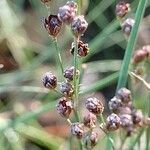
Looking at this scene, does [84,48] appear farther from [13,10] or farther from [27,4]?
[27,4]

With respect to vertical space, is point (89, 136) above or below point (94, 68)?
above

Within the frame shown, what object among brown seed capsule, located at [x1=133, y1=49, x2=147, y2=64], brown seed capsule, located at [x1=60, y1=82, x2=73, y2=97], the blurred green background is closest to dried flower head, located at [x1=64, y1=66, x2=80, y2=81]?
brown seed capsule, located at [x1=60, y1=82, x2=73, y2=97]

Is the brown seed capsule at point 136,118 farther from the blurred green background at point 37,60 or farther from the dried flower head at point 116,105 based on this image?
the blurred green background at point 37,60

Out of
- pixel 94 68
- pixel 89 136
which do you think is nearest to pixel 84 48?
pixel 89 136

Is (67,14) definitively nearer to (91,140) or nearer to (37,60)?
(91,140)

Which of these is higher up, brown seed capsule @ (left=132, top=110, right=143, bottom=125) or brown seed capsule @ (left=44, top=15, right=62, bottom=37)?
brown seed capsule @ (left=44, top=15, right=62, bottom=37)

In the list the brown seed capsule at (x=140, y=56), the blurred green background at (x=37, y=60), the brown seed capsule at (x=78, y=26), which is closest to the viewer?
the brown seed capsule at (x=78, y=26)

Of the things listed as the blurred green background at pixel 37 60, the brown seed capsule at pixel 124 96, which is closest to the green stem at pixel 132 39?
the brown seed capsule at pixel 124 96

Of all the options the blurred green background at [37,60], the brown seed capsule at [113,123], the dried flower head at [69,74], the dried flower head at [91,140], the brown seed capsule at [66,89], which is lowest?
the blurred green background at [37,60]

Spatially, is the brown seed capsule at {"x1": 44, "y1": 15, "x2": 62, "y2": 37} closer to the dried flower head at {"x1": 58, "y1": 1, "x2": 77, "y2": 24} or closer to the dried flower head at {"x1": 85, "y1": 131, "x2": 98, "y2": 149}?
the dried flower head at {"x1": 58, "y1": 1, "x2": 77, "y2": 24}
